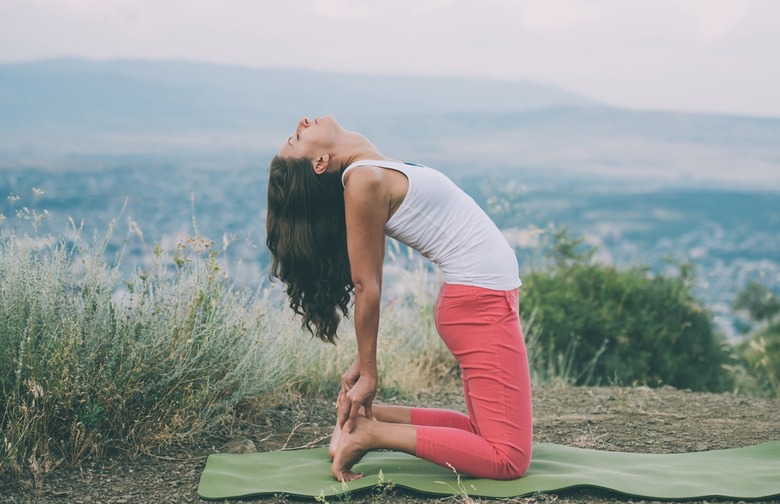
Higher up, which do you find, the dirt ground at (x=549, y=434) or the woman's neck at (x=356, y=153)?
the woman's neck at (x=356, y=153)

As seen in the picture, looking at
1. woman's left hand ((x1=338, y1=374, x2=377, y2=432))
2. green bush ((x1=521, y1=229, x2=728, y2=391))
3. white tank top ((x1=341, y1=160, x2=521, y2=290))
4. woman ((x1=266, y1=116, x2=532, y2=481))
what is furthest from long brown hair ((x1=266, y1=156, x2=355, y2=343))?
green bush ((x1=521, y1=229, x2=728, y2=391))

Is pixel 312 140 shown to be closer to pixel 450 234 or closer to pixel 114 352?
pixel 450 234

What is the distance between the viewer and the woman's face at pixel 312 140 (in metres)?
3.47

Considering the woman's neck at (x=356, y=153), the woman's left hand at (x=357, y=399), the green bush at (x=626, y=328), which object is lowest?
the green bush at (x=626, y=328)

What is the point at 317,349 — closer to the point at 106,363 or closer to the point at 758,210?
the point at 106,363

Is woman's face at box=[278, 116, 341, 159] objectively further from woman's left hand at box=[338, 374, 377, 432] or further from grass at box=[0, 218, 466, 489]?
grass at box=[0, 218, 466, 489]

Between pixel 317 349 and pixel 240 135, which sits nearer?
pixel 317 349

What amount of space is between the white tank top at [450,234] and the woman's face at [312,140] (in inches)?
6.3

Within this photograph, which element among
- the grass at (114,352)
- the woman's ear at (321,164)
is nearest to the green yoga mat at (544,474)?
the grass at (114,352)

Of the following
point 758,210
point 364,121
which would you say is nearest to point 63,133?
point 364,121

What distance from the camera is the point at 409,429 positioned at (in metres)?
3.56

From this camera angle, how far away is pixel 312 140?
348 cm

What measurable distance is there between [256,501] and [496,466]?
1025 mm

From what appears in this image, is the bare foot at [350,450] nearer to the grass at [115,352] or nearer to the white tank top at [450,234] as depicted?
the white tank top at [450,234]
